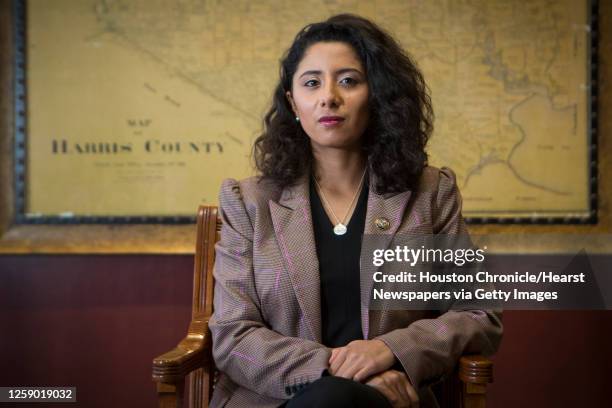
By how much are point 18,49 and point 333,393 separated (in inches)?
87.0

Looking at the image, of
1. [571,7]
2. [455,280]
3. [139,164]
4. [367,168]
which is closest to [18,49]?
Answer: [139,164]

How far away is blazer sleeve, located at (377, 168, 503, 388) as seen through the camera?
1.77 meters

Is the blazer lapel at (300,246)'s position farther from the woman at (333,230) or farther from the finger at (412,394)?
the finger at (412,394)

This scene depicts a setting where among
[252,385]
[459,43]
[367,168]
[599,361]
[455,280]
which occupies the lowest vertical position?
[599,361]

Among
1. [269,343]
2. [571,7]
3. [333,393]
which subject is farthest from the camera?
[571,7]

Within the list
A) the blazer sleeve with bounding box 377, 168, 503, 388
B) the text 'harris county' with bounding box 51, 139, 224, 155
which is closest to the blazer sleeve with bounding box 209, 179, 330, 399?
the blazer sleeve with bounding box 377, 168, 503, 388

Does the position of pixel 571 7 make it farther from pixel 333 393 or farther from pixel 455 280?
pixel 333 393

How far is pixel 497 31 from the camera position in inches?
113

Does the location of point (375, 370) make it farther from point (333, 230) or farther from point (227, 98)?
point (227, 98)

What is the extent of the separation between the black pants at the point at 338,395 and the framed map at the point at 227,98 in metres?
1.44

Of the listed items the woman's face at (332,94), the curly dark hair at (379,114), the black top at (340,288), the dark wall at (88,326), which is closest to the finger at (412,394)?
the black top at (340,288)

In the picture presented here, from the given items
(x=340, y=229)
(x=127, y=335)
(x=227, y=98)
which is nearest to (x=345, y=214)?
(x=340, y=229)

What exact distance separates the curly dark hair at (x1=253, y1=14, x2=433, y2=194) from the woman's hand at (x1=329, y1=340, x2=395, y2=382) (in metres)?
0.51

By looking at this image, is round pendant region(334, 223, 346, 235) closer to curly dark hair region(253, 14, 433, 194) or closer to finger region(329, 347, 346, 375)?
curly dark hair region(253, 14, 433, 194)
